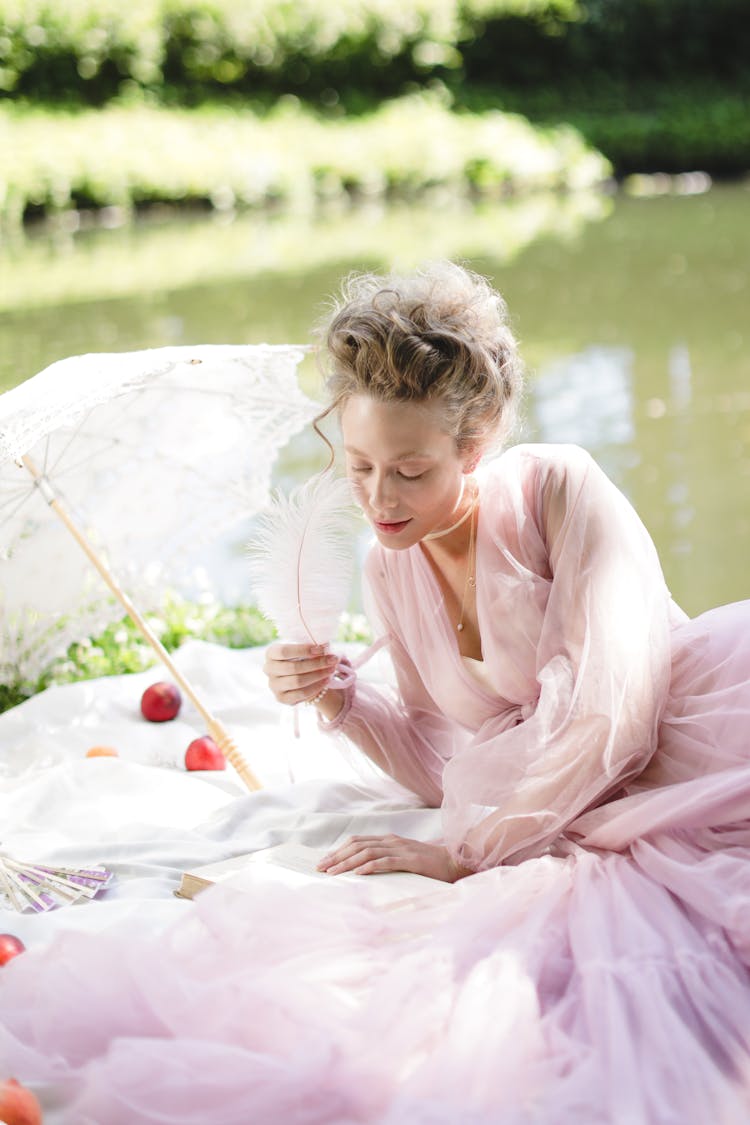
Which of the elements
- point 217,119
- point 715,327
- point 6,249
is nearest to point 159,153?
point 217,119

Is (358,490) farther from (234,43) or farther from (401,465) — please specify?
(234,43)

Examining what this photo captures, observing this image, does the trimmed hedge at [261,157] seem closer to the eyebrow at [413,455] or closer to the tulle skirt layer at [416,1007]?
the eyebrow at [413,455]

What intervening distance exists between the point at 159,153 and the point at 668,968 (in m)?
19.7

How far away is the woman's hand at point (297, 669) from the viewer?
10.7ft

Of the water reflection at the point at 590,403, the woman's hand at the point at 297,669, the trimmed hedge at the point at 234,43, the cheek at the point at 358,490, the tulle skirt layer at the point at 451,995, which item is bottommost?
the water reflection at the point at 590,403

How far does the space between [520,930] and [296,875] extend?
595 mm

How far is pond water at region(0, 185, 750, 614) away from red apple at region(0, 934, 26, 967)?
3.51 meters

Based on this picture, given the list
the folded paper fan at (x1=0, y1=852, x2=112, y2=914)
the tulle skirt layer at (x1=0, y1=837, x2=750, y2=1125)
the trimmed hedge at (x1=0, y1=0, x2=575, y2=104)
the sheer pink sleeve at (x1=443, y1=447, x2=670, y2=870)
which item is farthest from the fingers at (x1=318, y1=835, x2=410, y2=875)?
the trimmed hedge at (x1=0, y1=0, x2=575, y2=104)

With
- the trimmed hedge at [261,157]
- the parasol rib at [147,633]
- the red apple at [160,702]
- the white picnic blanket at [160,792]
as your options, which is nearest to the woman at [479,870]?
the white picnic blanket at [160,792]

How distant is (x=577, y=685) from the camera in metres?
2.88

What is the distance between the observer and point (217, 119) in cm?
2258

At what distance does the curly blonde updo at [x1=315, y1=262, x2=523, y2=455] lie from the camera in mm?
2855

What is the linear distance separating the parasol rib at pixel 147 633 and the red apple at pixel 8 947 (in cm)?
99

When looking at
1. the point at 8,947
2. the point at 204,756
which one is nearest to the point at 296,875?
the point at 8,947
